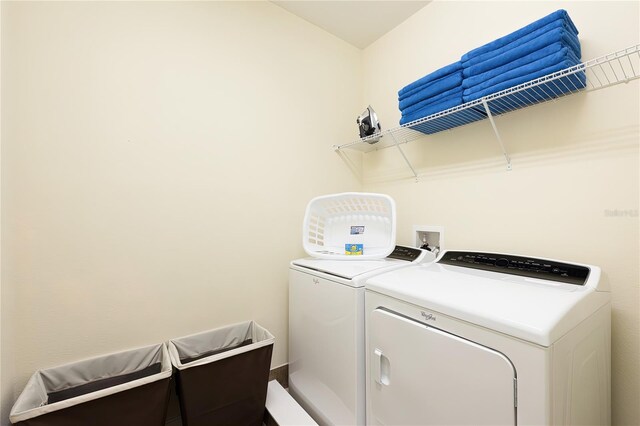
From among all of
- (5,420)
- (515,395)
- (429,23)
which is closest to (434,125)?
(429,23)

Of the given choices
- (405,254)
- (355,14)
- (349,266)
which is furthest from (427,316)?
(355,14)

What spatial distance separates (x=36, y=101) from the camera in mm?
1197

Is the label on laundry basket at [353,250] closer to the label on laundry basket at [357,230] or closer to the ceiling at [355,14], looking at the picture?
the label on laundry basket at [357,230]

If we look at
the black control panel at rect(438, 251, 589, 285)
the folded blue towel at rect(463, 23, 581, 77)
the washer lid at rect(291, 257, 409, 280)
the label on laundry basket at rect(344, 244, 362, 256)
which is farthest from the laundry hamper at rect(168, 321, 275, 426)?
the folded blue towel at rect(463, 23, 581, 77)

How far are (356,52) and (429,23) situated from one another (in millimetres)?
671

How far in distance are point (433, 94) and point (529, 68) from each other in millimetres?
446

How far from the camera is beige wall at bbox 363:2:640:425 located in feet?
3.76

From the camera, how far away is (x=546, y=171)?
1357 mm

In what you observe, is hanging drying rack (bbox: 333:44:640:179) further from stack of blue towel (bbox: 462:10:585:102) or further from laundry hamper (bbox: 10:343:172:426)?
laundry hamper (bbox: 10:343:172:426)

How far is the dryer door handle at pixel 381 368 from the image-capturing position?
111 centimetres

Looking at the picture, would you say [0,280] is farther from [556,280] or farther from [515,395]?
[556,280]

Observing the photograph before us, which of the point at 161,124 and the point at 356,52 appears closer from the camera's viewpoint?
the point at 161,124

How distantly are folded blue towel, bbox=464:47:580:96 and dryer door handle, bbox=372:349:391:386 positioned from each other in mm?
1293

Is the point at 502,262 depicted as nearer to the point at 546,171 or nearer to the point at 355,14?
the point at 546,171
